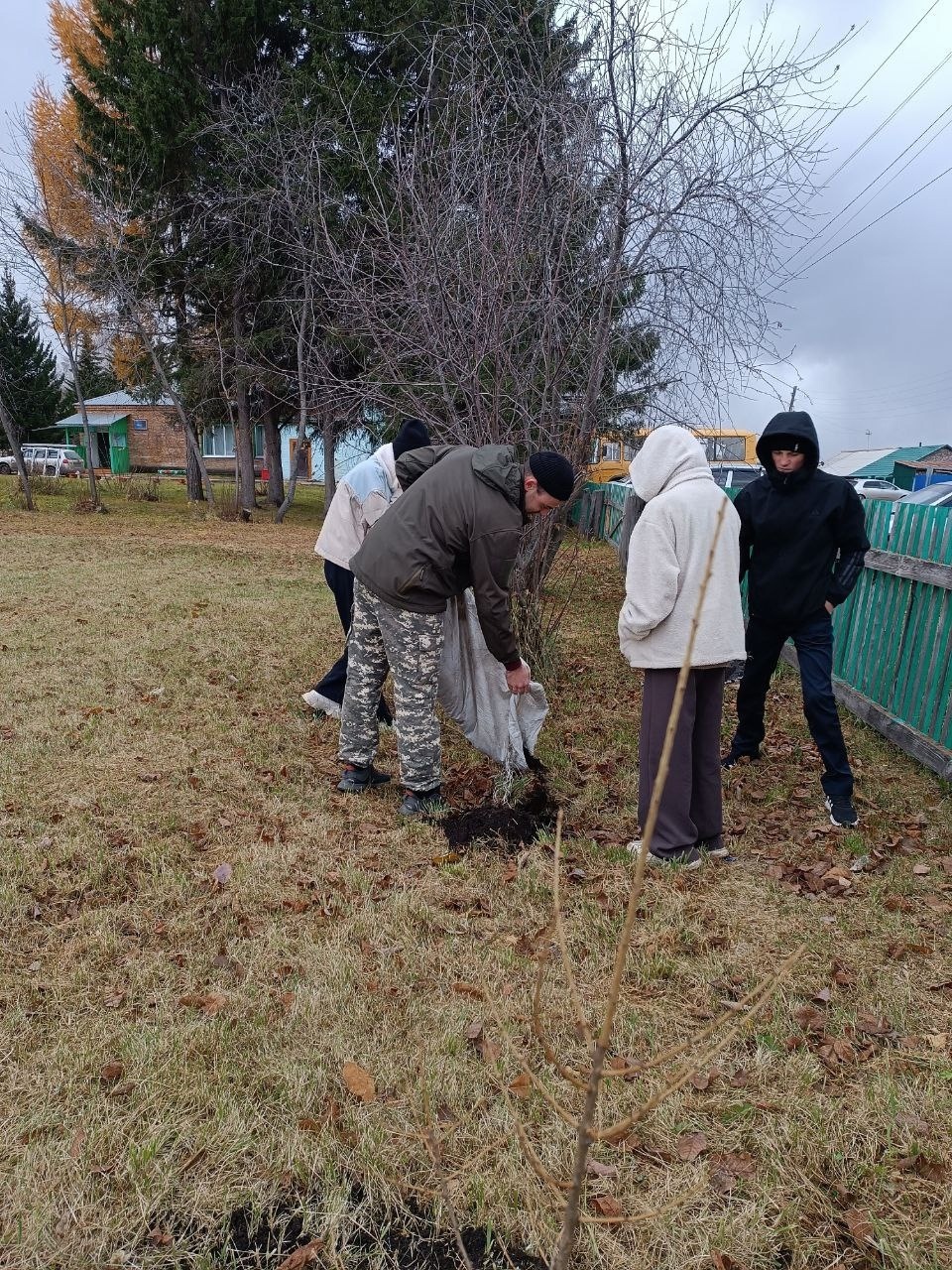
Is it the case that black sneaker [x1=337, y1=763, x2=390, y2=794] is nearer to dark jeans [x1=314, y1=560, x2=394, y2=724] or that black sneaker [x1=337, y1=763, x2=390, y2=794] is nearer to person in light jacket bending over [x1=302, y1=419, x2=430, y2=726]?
dark jeans [x1=314, y1=560, x2=394, y2=724]

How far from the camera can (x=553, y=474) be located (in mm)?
3736

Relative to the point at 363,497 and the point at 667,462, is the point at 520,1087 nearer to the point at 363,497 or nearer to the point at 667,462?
the point at 667,462

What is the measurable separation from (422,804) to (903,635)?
3373 mm

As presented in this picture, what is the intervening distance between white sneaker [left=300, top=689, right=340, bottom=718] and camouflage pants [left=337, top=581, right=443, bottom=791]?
1241 mm

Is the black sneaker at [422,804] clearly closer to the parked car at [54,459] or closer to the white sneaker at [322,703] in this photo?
the white sneaker at [322,703]

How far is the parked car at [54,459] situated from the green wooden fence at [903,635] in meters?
33.4

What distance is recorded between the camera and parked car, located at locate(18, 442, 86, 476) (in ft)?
113

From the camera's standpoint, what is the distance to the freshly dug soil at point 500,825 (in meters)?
4.09

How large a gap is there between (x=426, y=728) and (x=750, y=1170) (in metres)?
2.42

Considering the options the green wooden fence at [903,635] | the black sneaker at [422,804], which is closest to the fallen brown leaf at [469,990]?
the black sneaker at [422,804]

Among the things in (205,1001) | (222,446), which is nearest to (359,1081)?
(205,1001)

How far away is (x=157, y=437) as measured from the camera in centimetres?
4400

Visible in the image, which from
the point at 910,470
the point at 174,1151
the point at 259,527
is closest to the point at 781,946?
the point at 174,1151

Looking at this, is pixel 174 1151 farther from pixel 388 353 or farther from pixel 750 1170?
pixel 388 353
